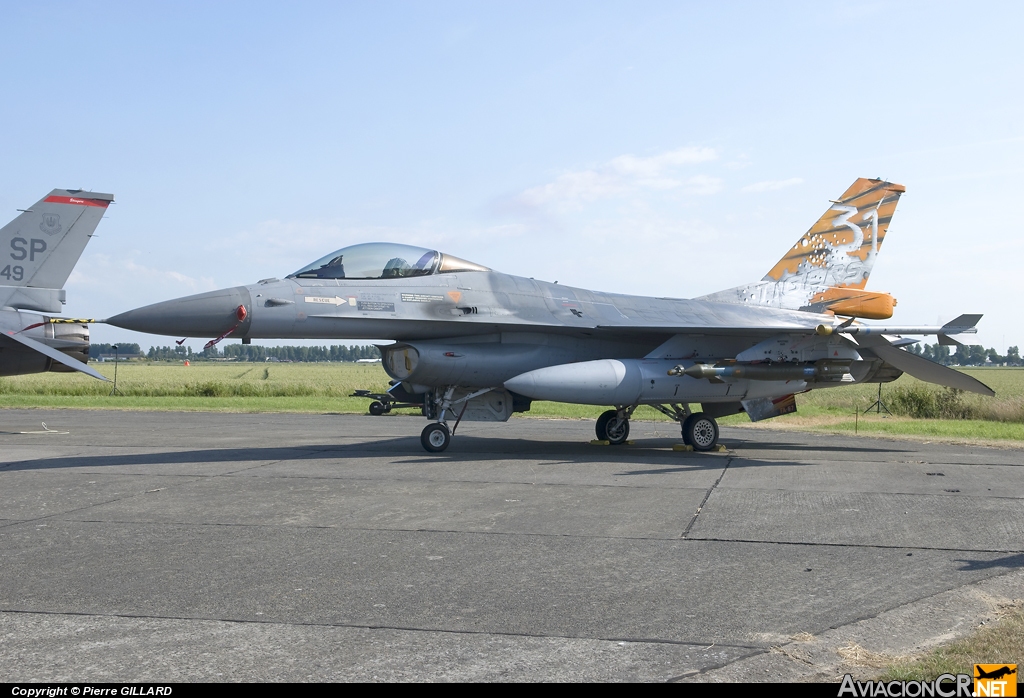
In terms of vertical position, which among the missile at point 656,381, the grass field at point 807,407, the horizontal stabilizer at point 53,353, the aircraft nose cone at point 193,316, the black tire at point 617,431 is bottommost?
the grass field at point 807,407

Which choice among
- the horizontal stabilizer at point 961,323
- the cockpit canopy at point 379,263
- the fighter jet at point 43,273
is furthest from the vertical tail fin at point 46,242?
the horizontal stabilizer at point 961,323

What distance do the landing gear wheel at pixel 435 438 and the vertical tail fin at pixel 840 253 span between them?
7.36 meters

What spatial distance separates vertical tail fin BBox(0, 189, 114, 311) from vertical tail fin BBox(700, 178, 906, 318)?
14.3 meters

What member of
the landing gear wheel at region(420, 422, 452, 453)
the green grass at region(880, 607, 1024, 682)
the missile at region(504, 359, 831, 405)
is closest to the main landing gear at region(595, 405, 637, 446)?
the missile at region(504, 359, 831, 405)

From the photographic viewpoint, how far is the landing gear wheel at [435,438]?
534 inches

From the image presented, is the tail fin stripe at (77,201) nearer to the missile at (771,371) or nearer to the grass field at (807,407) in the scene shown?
the grass field at (807,407)

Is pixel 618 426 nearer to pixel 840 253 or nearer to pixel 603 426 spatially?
pixel 603 426

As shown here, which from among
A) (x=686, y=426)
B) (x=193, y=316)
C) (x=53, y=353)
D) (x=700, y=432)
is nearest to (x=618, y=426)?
(x=686, y=426)

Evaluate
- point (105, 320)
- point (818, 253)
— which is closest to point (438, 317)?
point (105, 320)

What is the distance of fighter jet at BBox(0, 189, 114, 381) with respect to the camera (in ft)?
58.3

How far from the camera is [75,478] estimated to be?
10.4 m

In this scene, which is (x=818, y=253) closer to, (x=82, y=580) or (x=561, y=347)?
(x=561, y=347)

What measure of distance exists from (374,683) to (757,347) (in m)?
11.9

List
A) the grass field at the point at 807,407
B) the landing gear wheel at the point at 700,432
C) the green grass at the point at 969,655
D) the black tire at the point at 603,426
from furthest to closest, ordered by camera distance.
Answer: the grass field at the point at 807,407 → the black tire at the point at 603,426 → the landing gear wheel at the point at 700,432 → the green grass at the point at 969,655
